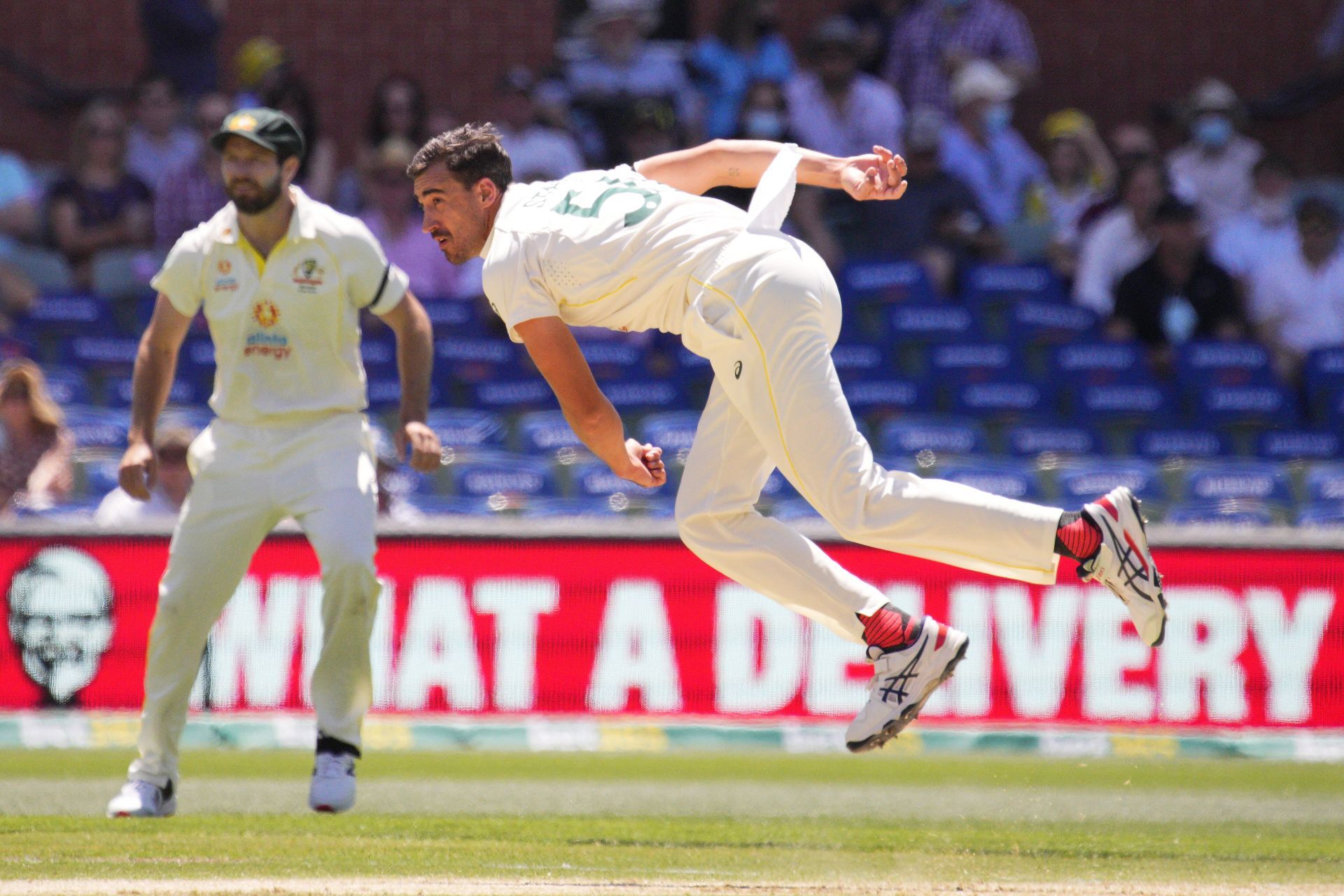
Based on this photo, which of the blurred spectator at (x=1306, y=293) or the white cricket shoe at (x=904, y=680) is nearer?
the white cricket shoe at (x=904, y=680)

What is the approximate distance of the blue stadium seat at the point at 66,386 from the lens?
9.92 m

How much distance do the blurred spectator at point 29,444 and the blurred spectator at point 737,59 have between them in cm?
567

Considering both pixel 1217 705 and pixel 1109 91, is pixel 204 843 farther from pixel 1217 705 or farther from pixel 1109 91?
pixel 1109 91

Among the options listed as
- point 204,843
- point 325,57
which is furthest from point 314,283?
point 325,57

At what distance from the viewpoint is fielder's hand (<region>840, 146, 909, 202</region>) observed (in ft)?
16.4

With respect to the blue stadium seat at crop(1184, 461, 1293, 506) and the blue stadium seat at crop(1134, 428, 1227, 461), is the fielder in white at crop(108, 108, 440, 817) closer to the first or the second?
the blue stadium seat at crop(1184, 461, 1293, 506)

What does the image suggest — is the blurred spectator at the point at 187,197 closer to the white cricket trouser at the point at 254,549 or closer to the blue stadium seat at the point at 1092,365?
the blue stadium seat at the point at 1092,365

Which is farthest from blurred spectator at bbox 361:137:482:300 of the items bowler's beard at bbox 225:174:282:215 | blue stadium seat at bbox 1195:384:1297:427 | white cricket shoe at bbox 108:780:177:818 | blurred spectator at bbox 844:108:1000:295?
white cricket shoe at bbox 108:780:177:818

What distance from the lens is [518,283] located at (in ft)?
15.6

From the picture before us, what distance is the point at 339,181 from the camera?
13289 mm

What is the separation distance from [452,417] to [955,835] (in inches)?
Answer: 198

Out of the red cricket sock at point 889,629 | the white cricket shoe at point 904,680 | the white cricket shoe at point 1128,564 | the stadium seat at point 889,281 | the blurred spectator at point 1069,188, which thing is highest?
the blurred spectator at point 1069,188

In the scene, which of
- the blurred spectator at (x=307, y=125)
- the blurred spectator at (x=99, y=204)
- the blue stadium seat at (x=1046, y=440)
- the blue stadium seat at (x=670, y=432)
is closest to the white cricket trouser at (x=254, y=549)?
the blue stadium seat at (x=670, y=432)

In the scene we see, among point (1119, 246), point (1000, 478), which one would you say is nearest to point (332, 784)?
point (1000, 478)
